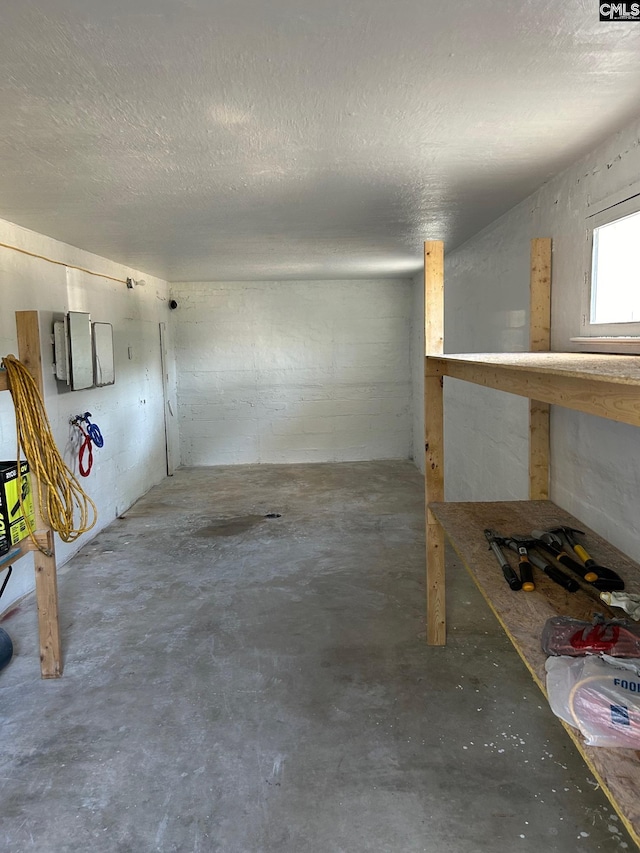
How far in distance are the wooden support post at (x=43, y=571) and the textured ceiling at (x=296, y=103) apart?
713 millimetres

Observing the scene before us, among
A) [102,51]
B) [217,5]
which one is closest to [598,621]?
[217,5]

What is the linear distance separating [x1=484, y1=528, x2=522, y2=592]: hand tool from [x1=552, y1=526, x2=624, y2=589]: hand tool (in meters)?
0.24

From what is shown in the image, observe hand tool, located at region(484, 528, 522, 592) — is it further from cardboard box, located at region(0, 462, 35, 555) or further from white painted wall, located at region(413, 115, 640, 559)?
cardboard box, located at region(0, 462, 35, 555)

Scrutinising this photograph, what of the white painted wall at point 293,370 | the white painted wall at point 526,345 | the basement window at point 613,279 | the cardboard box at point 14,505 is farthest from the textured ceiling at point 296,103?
the white painted wall at point 293,370

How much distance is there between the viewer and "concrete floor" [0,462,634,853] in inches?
73.5

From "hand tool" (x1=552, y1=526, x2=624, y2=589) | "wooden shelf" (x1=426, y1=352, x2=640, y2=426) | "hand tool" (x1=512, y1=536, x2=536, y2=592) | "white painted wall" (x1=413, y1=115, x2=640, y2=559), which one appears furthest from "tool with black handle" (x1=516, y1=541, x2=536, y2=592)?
"wooden shelf" (x1=426, y1=352, x2=640, y2=426)

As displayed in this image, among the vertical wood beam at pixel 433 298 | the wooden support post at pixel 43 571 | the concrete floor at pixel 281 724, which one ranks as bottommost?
the concrete floor at pixel 281 724

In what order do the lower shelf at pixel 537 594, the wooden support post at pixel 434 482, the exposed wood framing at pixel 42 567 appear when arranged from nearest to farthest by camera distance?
1. the lower shelf at pixel 537 594
2. the exposed wood framing at pixel 42 567
3. the wooden support post at pixel 434 482

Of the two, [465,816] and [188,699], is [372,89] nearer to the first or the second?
[465,816]

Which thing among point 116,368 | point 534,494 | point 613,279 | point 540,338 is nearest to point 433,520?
point 534,494

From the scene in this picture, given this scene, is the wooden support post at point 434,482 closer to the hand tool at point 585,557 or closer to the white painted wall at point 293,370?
the hand tool at point 585,557

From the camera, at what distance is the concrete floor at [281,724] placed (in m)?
1.87

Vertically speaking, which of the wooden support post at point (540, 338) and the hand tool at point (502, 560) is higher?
the wooden support post at point (540, 338)

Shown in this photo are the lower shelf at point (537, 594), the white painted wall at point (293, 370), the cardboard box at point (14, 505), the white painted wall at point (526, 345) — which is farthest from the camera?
the white painted wall at point (293, 370)
